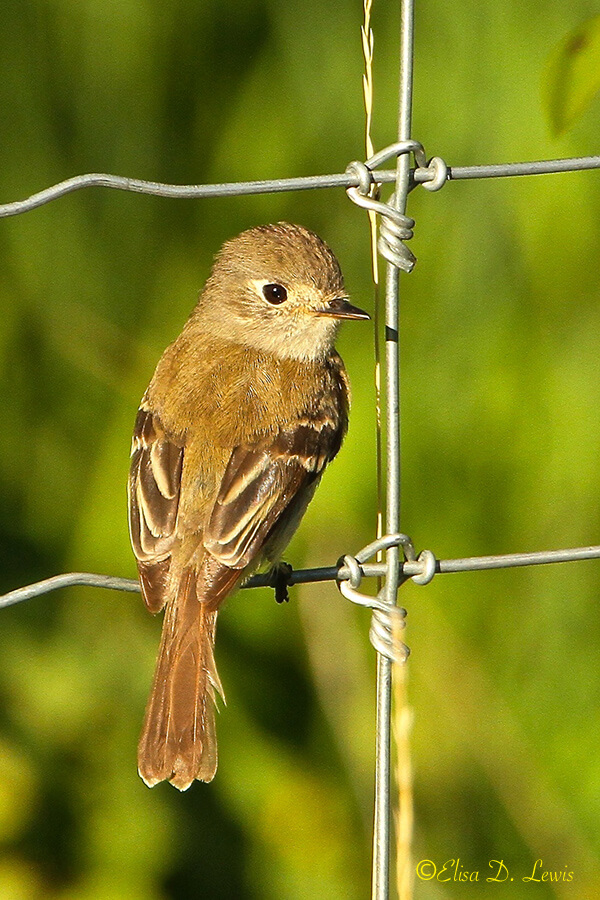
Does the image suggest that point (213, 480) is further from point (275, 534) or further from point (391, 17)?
point (391, 17)

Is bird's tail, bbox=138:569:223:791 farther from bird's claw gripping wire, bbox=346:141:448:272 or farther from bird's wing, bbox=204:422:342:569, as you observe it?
bird's claw gripping wire, bbox=346:141:448:272

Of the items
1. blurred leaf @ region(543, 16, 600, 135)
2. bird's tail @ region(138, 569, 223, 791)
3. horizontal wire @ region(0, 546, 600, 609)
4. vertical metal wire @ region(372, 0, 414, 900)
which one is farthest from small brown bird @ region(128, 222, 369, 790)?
blurred leaf @ region(543, 16, 600, 135)

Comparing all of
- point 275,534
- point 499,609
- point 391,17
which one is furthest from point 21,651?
point 391,17

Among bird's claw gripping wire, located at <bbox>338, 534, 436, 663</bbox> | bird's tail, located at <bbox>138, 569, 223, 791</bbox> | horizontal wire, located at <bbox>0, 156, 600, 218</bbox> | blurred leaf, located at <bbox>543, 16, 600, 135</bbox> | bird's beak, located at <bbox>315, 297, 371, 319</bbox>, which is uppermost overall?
blurred leaf, located at <bbox>543, 16, 600, 135</bbox>

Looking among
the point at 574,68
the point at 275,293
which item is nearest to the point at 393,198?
the point at 574,68

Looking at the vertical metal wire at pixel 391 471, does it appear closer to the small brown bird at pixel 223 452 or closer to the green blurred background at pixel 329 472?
the small brown bird at pixel 223 452

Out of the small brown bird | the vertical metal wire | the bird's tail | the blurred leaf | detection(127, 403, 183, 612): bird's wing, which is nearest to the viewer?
the blurred leaf

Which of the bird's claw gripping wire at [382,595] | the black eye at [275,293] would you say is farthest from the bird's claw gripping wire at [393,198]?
the black eye at [275,293]

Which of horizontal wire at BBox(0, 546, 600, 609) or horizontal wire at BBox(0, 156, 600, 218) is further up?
horizontal wire at BBox(0, 156, 600, 218)
